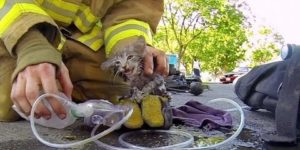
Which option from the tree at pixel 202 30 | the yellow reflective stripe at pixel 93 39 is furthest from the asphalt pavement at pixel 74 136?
the tree at pixel 202 30

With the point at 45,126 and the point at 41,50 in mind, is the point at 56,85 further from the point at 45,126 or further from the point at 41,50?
the point at 45,126

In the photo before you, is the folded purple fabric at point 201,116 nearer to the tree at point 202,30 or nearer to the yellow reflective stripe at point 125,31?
the yellow reflective stripe at point 125,31

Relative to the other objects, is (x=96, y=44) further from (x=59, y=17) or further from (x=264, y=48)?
(x=264, y=48)

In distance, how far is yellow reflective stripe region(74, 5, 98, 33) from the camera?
1141mm

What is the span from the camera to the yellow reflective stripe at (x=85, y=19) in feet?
3.74

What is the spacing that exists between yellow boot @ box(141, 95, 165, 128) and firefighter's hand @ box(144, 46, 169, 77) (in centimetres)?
6

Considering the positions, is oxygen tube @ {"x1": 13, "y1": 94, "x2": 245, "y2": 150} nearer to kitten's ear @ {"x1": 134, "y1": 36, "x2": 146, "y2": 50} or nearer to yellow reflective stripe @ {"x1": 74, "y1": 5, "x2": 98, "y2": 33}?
kitten's ear @ {"x1": 134, "y1": 36, "x2": 146, "y2": 50}

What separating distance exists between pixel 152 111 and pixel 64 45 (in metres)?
0.36

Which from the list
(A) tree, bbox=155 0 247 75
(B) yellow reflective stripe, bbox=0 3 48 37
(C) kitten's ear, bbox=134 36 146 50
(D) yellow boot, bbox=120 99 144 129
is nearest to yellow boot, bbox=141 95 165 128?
(D) yellow boot, bbox=120 99 144 129

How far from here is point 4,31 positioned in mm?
864

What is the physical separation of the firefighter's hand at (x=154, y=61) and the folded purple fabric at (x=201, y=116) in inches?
6.4

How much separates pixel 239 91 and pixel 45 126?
0.65 meters

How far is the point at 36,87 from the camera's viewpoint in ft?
2.33

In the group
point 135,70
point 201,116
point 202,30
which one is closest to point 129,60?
point 135,70
